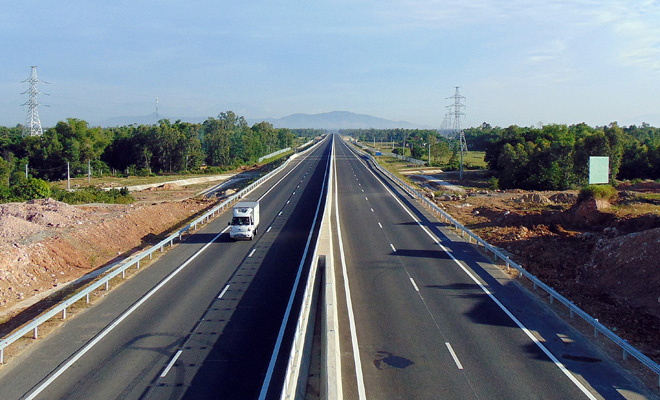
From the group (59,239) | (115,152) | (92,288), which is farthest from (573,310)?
(115,152)

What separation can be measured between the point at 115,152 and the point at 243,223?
3068 inches

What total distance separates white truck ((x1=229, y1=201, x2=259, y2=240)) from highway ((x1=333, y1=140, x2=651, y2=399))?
582cm

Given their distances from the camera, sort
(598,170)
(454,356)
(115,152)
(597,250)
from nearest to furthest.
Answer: (454,356), (597,250), (598,170), (115,152)

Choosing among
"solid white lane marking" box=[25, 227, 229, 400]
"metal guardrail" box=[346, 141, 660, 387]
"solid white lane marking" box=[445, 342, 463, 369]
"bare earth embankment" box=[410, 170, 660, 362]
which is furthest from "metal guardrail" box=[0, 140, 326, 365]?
"bare earth embankment" box=[410, 170, 660, 362]

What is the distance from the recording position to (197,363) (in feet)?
46.4

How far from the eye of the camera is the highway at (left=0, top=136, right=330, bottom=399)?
1283cm

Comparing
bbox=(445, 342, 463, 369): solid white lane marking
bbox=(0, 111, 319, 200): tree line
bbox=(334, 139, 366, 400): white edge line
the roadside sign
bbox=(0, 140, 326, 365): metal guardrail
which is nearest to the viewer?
bbox=(334, 139, 366, 400): white edge line

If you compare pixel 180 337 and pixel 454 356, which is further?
pixel 180 337

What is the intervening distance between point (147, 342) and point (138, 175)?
80.6 meters

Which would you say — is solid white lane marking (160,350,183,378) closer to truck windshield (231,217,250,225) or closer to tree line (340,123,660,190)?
truck windshield (231,217,250,225)

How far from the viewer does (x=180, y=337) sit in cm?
1596

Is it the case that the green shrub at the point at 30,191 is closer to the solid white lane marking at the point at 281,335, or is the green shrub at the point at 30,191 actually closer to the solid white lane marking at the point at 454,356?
the solid white lane marking at the point at 281,335

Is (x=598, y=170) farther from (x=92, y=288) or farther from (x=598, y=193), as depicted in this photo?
(x=92, y=288)

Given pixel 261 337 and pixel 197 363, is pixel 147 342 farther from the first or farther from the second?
pixel 261 337
